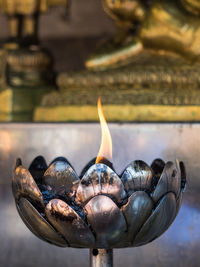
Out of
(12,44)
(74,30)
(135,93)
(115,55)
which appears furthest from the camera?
(74,30)

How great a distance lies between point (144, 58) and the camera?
129 centimetres

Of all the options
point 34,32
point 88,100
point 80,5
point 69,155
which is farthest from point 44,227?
point 80,5

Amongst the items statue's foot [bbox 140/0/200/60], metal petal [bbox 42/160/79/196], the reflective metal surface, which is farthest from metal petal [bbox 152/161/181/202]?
statue's foot [bbox 140/0/200/60]

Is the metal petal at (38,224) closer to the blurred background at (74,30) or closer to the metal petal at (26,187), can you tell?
the metal petal at (26,187)

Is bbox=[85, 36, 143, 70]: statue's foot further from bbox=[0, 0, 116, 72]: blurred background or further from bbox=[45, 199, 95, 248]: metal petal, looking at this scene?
bbox=[45, 199, 95, 248]: metal petal

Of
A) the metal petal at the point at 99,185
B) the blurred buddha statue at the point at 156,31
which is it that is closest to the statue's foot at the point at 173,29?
the blurred buddha statue at the point at 156,31

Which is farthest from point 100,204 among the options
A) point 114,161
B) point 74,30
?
point 74,30

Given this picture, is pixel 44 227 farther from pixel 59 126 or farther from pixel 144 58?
pixel 144 58

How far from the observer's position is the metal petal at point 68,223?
2.06ft

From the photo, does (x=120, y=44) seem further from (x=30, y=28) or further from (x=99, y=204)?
(x=99, y=204)

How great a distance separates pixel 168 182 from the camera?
2.18 feet

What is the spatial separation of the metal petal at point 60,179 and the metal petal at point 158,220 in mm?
101

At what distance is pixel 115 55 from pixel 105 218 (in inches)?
29.6

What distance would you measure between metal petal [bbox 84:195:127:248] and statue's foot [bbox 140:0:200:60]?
2.25 feet
